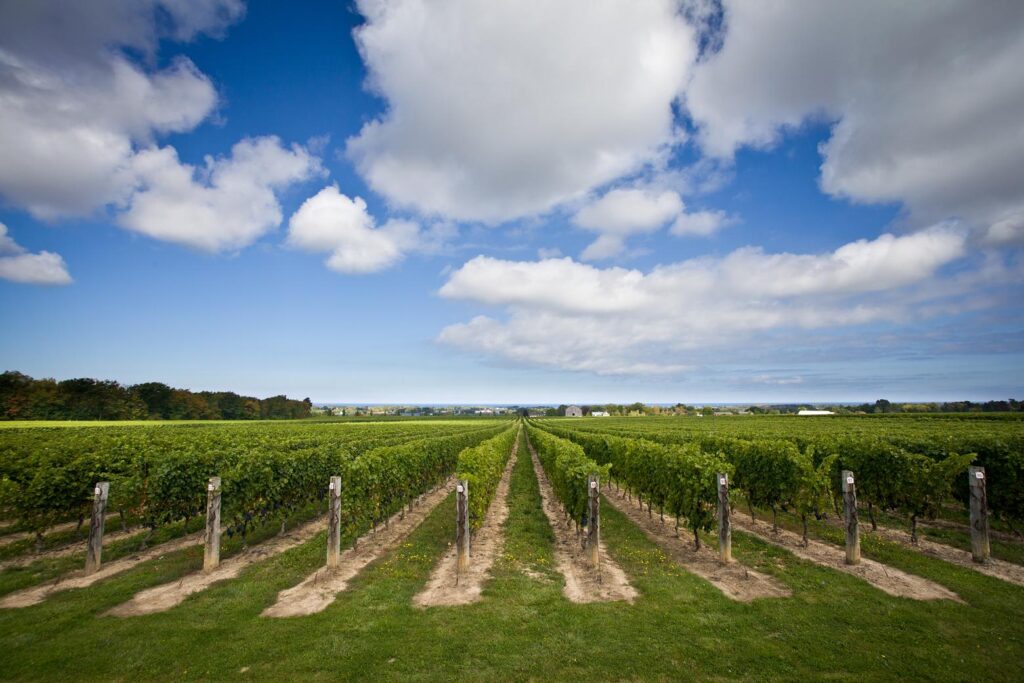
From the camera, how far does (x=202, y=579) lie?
945 centimetres

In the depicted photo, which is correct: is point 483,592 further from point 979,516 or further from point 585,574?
point 979,516

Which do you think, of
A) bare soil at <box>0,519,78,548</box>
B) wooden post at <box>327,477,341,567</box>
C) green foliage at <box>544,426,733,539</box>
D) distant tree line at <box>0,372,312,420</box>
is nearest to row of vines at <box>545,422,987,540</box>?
green foliage at <box>544,426,733,539</box>

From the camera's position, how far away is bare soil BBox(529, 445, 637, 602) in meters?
8.52

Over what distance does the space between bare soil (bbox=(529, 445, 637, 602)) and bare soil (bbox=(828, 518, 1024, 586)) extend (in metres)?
8.43

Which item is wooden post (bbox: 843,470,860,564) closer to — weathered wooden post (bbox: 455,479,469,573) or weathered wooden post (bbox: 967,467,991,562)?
weathered wooden post (bbox: 967,467,991,562)

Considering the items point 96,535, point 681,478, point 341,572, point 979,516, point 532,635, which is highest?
point 681,478

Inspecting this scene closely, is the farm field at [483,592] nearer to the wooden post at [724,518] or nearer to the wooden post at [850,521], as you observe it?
the wooden post at [724,518]

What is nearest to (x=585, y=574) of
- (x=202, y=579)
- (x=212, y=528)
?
(x=202, y=579)

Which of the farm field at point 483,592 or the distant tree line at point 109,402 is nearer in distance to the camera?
the farm field at point 483,592

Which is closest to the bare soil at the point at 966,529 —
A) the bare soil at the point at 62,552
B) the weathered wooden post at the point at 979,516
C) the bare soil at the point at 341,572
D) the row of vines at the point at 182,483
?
the weathered wooden post at the point at 979,516

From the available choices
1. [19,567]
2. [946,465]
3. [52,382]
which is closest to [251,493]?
[19,567]

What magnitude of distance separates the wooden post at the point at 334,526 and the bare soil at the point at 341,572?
24 centimetres

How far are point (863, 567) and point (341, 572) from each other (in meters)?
12.7

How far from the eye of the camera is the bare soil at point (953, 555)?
372 inches
